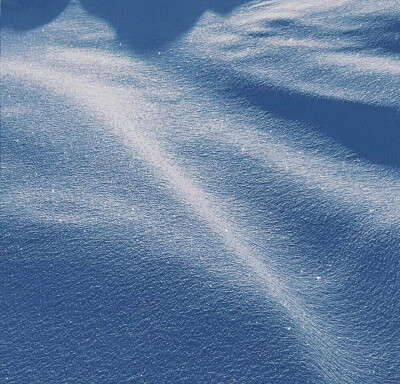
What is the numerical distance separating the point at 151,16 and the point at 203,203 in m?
2.01

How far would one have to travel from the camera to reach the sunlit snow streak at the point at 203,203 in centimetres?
141

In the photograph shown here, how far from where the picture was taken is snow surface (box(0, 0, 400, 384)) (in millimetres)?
1413

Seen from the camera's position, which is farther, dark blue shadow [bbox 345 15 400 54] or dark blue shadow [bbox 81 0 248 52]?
dark blue shadow [bbox 81 0 248 52]

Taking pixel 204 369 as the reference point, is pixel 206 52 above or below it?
above

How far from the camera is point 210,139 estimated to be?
7.32 ft

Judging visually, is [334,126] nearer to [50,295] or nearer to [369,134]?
[369,134]

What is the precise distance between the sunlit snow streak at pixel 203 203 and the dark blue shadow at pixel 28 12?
2.14 feet

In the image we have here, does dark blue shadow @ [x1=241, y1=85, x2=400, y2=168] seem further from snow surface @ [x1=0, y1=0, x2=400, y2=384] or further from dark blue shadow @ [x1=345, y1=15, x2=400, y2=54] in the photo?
dark blue shadow @ [x1=345, y1=15, x2=400, y2=54]

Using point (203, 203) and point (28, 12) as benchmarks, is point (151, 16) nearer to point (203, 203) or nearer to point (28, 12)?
point (28, 12)

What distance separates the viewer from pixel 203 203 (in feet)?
6.22

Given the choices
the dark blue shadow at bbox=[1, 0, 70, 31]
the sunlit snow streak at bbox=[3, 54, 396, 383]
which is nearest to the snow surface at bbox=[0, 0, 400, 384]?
the sunlit snow streak at bbox=[3, 54, 396, 383]

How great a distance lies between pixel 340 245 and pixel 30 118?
1550 mm

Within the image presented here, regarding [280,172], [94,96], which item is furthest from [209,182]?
[94,96]

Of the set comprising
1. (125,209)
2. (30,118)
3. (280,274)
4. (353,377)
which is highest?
(30,118)
